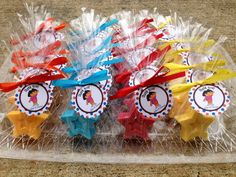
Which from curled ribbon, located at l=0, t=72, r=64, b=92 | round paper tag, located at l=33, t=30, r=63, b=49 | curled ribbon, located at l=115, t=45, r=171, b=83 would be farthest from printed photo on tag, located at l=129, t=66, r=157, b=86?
round paper tag, located at l=33, t=30, r=63, b=49

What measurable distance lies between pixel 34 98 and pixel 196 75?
389 mm

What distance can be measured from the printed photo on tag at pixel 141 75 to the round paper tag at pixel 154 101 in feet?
Answer: 0.11

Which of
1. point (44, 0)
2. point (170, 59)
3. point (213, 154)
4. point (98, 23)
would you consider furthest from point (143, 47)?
point (44, 0)

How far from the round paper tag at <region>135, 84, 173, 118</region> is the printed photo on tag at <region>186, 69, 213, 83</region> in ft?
0.24

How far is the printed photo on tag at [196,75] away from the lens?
1.04 m

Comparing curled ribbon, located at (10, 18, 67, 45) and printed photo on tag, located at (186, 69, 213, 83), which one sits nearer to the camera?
printed photo on tag, located at (186, 69, 213, 83)

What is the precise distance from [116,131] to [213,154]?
0.77ft

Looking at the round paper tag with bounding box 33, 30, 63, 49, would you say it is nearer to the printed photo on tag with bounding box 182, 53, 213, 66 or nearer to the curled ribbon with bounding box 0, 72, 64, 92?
the curled ribbon with bounding box 0, 72, 64, 92

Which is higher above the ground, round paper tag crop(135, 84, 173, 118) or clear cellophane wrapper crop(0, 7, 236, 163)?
round paper tag crop(135, 84, 173, 118)

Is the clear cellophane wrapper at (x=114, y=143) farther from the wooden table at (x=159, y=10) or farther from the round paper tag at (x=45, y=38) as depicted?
the round paper tag at (x=45, y=38)

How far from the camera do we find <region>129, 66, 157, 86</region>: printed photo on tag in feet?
3.37

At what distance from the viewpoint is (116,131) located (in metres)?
1.05

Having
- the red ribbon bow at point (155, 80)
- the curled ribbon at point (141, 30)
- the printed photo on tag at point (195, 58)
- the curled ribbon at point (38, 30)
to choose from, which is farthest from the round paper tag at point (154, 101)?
the curled ribbon at point (38, 30)

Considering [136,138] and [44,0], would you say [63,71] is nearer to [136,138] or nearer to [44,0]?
[136,138]
